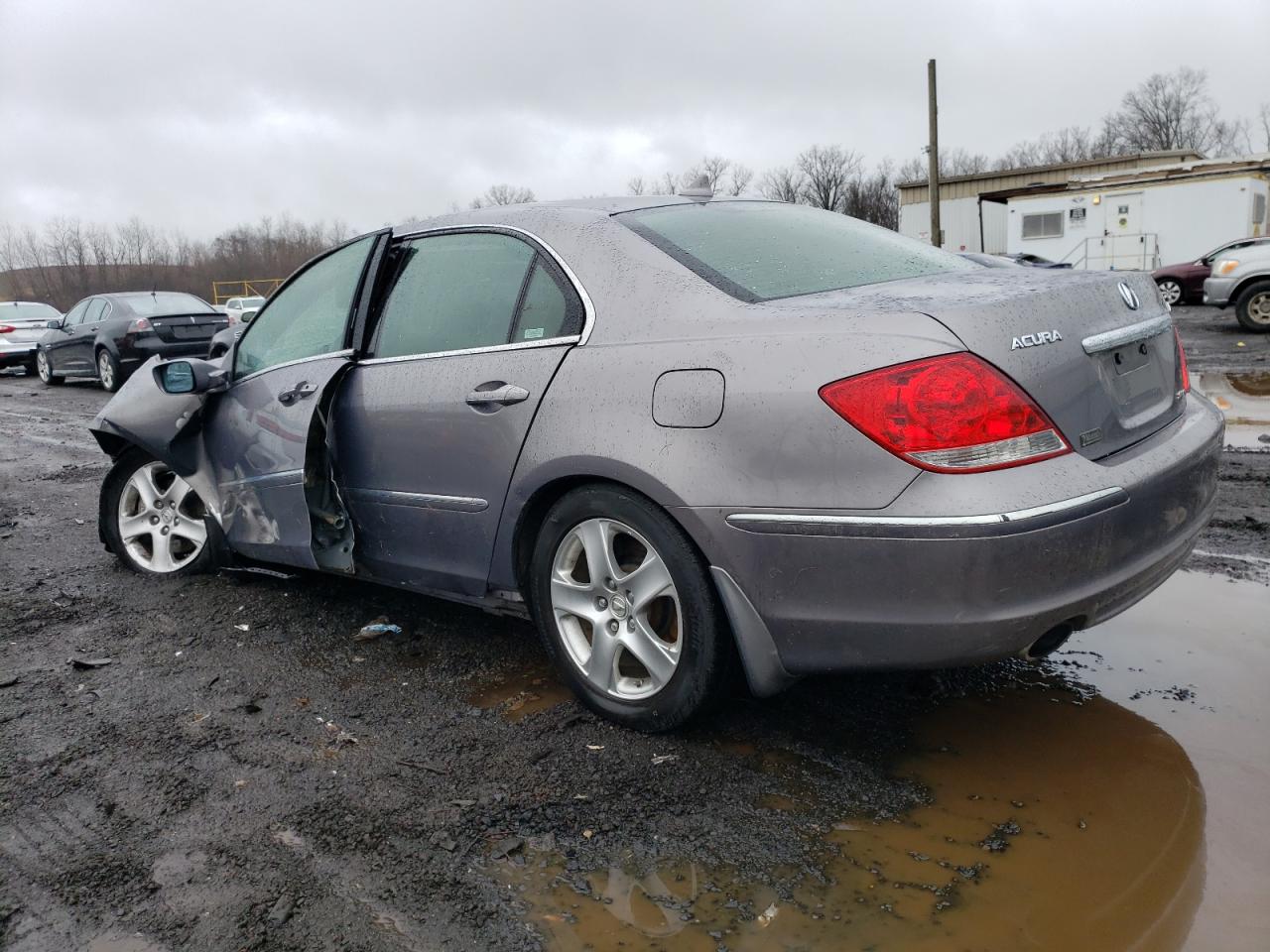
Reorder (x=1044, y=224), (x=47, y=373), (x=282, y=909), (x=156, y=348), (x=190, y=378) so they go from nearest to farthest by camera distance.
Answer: (x=282, y=909) < (x=190, y=378) < (x=156, y=348) < (x=47, y=373) < (x=1044, y=224)

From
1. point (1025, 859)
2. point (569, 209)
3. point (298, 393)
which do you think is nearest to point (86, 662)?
point (298, 393)

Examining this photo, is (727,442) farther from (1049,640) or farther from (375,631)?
(375,631)

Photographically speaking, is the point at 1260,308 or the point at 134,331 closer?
the point at 134,331

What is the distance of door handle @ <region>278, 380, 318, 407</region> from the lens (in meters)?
3.87

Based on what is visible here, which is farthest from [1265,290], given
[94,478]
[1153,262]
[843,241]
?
[94,478]

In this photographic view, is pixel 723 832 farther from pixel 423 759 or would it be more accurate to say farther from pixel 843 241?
pixel 843 241

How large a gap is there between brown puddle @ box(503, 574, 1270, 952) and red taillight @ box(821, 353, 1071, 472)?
0.90 metres

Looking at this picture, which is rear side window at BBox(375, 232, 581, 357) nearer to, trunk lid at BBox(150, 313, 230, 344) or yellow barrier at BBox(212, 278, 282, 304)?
trunk lid at BBox(150, 313, 230, 344)

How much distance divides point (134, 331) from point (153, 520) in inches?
437

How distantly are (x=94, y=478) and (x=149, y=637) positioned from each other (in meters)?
4.46

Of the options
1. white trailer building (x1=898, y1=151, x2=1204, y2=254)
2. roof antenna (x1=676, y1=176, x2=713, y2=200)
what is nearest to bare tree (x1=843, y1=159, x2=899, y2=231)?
white trailer building (x1=898, y1=151, x2=1204, y2=254)

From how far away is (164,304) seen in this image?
592 inches

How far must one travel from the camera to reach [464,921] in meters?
2.21

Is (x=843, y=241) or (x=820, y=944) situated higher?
(x=843, y=241)
